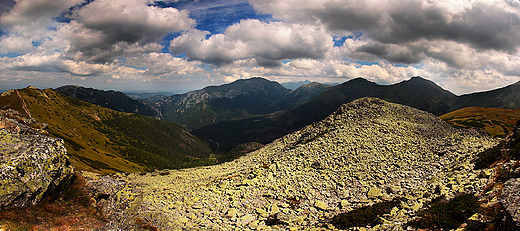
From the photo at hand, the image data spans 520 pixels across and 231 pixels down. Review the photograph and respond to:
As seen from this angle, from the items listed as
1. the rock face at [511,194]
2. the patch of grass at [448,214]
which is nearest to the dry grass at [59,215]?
the patch of grass at [448,214]

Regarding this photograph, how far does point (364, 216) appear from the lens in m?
20.6

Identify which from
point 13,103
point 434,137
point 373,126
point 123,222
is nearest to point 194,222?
point 123,222

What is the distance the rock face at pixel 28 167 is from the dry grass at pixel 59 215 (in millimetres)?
1044

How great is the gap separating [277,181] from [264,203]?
16.0 feet

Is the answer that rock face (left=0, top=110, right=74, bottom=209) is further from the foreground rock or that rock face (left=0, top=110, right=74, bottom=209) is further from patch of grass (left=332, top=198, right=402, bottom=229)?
the foreground rock

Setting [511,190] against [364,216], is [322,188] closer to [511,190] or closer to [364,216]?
[364,216]

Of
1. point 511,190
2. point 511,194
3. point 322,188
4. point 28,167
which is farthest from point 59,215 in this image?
point 511,190

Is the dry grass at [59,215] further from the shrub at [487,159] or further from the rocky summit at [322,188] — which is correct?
the shrub at [487,159]

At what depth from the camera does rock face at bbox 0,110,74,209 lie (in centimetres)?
2005

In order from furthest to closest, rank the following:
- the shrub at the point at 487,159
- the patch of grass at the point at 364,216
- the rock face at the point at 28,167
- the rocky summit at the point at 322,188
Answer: the shrub at the point at 487,159 < the rocky summit at the point at 322,188 < the rock face at the point at 28,167 < the patch of grass at the point at 364,216

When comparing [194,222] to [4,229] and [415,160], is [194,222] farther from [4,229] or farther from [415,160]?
[415,160]

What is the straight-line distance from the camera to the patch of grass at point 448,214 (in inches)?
578

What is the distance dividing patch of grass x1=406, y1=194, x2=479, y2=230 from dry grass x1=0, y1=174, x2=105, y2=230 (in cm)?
2963

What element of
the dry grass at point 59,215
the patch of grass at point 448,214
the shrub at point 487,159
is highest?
the shrub at point 487,159
